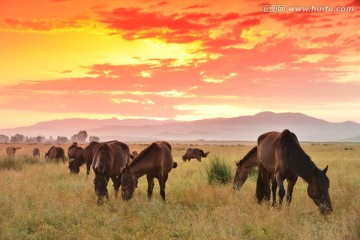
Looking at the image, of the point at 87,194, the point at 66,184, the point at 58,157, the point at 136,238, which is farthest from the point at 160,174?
the point at 58,157

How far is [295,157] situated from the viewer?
10164mm

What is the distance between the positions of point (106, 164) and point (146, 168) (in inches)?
52.9

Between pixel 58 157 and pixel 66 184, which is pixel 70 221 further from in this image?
pixel 58 157

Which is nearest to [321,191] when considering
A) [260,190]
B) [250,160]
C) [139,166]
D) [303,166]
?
[303,166]

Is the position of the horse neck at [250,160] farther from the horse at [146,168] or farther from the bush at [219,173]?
the horse at [146,168]

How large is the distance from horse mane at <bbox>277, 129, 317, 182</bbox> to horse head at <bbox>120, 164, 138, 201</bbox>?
4363 millimetres

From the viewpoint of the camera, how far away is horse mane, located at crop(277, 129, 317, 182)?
32.3 feet

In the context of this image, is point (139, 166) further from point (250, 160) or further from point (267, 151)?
point (250, 160)

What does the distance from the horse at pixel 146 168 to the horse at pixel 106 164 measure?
70cm

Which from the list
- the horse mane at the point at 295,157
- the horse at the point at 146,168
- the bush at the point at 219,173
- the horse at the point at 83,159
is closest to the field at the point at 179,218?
the horse at the point at 146,168

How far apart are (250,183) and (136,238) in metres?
9.17

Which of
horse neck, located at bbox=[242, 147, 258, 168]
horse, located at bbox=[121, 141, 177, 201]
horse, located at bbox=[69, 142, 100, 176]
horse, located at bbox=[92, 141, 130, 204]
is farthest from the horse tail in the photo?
horse, located at bbox=[69, 142, 100, 176]

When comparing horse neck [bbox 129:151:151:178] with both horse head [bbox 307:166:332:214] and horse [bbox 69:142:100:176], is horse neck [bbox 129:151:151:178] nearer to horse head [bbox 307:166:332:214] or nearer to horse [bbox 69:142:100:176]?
horse head [bbox 307:166:332:214]

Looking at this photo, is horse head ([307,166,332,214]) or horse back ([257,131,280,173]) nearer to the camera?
horse head ([307,166,332,214])
